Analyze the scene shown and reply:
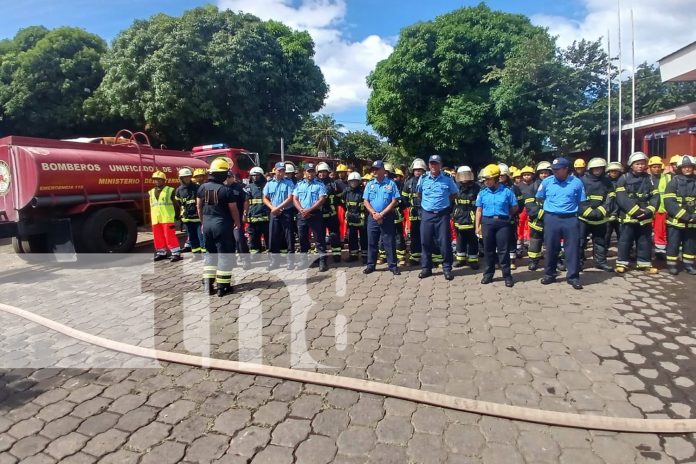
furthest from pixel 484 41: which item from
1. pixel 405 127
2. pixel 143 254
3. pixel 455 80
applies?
pixel 143 254

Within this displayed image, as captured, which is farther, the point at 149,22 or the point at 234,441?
the point at 149,22

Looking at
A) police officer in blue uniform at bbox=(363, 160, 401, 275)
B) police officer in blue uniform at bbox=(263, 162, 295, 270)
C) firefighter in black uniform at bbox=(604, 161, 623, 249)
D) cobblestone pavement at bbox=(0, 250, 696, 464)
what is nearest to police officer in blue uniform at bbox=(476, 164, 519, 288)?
cobblestone pavement at bbox=(0, 250, 696, 464)

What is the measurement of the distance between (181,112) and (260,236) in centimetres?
1150

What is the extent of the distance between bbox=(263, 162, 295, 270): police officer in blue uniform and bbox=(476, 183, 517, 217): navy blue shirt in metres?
2.98

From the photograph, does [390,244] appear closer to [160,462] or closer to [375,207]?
[375,207]

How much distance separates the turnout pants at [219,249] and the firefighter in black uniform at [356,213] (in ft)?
7.40

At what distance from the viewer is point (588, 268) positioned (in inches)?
264

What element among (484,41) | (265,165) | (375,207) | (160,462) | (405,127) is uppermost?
(484,41)

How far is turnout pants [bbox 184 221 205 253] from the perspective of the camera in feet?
24.1

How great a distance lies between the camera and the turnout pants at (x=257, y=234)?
24.0ft

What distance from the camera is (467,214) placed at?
6816mm

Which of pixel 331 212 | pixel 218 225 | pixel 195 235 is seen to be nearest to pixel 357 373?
pixel 218 225

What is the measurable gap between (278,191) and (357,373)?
4160 mm

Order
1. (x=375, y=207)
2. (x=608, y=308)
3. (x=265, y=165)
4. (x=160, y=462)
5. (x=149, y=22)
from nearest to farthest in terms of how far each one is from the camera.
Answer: (x=160, y=462) < (x=608, y=308) < (x=375, y=207) < (x=149, y=22) < (x=265, y=165)
